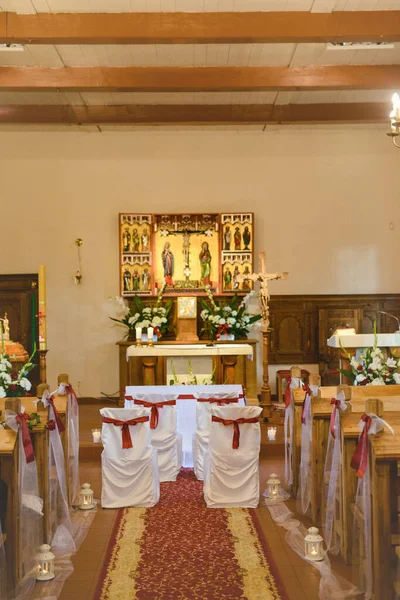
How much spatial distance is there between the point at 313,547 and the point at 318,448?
98 cm

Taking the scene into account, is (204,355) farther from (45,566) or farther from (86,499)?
(45,566)

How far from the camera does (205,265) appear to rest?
1141 centimetres

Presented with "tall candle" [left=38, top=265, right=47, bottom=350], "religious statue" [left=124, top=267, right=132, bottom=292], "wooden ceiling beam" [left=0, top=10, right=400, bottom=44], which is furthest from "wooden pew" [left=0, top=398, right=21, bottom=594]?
"religious statue" [left=124, top=267, right=132, bottom=292]

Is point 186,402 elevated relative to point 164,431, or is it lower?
elevated

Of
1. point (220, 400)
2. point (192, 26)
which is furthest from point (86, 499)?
point (192, 26)

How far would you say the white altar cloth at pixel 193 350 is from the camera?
31.6 feet

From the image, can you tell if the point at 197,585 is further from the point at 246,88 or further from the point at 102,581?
the point at 246,88

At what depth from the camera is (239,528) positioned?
17.6ft

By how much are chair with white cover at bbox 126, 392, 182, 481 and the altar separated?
275 cm

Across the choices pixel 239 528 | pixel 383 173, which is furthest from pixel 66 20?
pixel 383 173

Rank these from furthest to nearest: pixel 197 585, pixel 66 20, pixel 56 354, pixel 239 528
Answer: pixel 56 354 < pixel 66 20 < pixel 239 528 < pixel 197 585

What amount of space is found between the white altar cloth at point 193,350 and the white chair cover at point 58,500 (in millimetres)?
4329

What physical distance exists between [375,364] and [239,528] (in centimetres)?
179

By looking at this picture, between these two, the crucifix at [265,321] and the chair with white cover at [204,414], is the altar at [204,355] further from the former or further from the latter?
the chair with white cover at [204,414]
